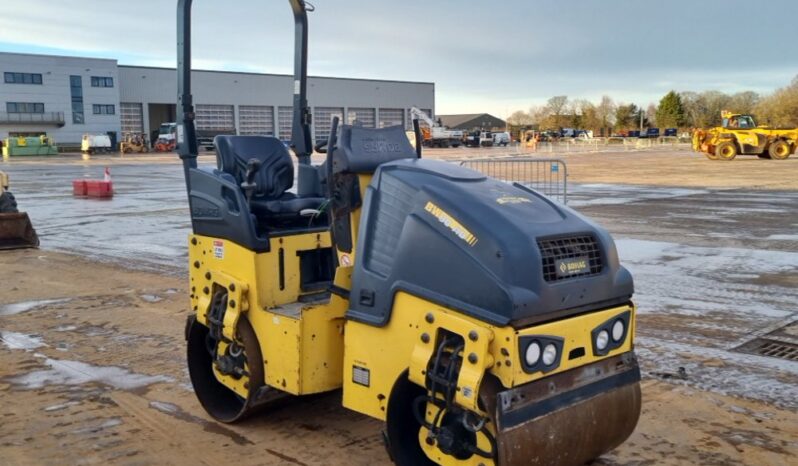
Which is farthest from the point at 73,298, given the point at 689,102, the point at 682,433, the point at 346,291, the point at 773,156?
the point at 689,102

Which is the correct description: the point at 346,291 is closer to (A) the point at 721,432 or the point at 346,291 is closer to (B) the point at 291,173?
(B) the point at 291,173

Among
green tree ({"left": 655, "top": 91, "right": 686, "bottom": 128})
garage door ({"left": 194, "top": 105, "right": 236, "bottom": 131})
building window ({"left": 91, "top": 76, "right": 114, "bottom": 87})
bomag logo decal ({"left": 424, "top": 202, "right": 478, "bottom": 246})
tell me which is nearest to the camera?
bomag logo decal ({"left": 424, "top": 202, "right": 478, "bottom": 246})

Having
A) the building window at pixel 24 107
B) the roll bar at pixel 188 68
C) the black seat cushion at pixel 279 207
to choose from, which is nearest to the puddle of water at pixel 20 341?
the roll bar at pixel 188 68

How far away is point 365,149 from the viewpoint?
410 cm

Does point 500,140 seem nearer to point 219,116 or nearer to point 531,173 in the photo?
point 219,116

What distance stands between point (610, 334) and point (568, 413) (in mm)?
432

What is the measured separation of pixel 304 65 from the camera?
5.37 meters

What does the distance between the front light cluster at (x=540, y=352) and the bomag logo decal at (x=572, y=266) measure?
11.7 inches

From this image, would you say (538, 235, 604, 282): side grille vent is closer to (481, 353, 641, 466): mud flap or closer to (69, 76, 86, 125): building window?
(481, 353, 641, 466): mud flap

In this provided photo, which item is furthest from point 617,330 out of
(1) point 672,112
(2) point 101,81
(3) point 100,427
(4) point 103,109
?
(1) point 672,112

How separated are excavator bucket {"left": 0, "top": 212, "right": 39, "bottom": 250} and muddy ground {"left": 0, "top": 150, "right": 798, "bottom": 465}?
0.41 m

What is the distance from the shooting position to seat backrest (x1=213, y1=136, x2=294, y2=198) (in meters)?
4.93

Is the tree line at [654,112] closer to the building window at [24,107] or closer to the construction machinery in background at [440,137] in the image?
the construction machinery in background at [440,137]

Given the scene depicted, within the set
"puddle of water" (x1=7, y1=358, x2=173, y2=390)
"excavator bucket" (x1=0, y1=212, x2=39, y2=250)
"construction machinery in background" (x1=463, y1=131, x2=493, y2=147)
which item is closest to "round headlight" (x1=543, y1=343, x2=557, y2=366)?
"puddle of water" (x1=7, y1=358, x2=173, y2=390)
